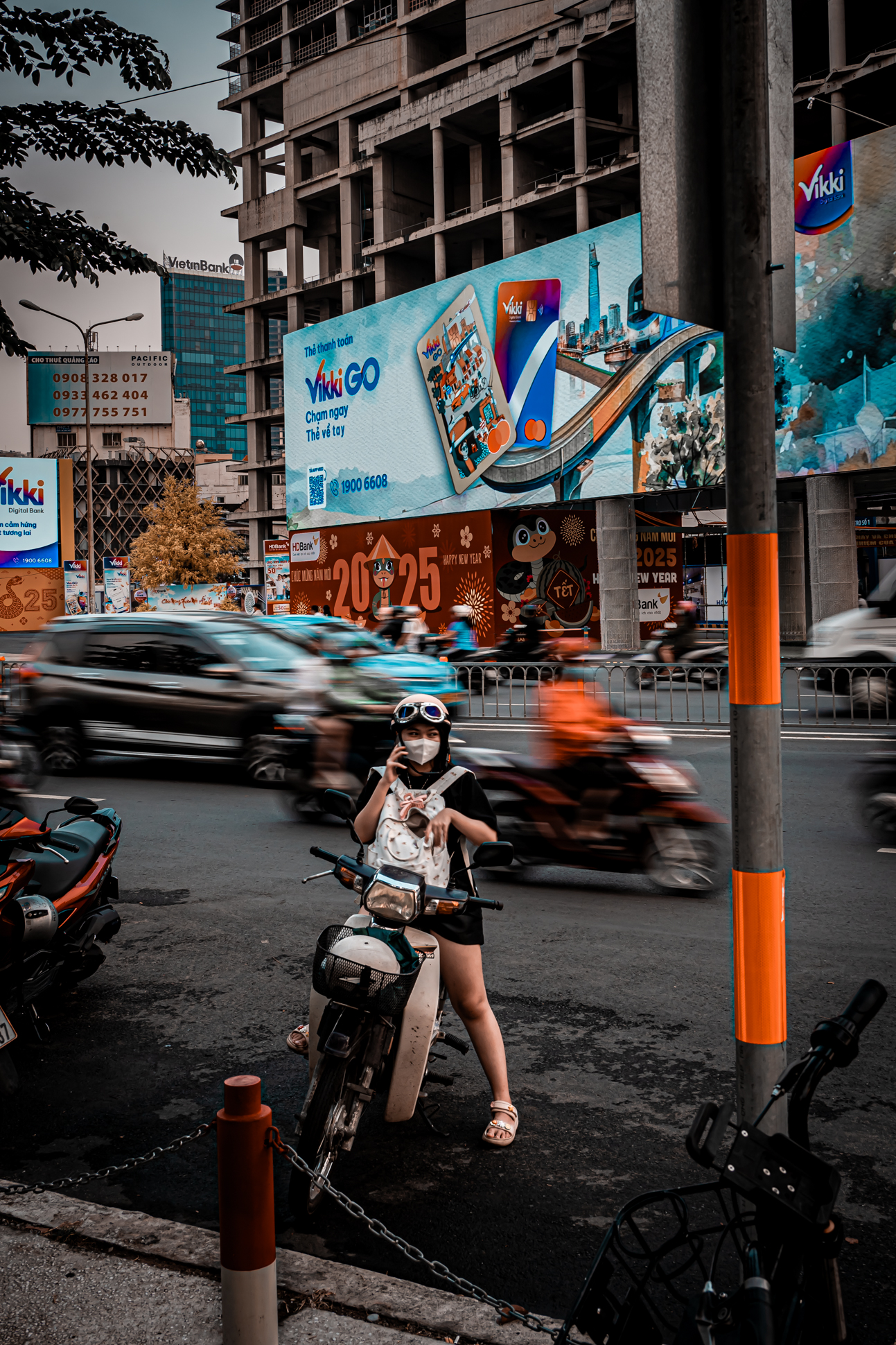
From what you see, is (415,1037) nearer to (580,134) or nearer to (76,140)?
(76,140)

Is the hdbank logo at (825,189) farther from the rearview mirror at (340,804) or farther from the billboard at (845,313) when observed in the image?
the rearview mirror at (340,804)

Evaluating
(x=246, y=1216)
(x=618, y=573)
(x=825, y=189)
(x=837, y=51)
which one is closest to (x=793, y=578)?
(x=618, y=573)

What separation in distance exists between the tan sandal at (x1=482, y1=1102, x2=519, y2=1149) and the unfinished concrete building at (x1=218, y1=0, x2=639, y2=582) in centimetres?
3346

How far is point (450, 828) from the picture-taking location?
4.05m

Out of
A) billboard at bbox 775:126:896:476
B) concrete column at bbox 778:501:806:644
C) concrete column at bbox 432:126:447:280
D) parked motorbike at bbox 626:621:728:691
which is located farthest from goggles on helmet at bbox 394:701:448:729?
concrete column at bbox 432:126:447:280

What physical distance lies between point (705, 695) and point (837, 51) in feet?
86.6

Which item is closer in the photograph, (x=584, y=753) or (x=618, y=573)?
(x=584, y=753)

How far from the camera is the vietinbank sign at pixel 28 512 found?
7106 centimetres

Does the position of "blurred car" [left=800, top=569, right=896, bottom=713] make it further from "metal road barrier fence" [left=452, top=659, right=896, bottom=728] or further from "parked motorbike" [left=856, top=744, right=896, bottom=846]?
"parked motorbike" [left=856, top=744, right=896, bottom=846]

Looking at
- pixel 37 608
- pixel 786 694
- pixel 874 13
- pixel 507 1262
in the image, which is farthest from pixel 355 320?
pixel 507 1262

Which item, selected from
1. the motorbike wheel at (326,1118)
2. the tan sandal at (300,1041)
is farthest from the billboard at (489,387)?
the motorbike wheel at (326,1118)

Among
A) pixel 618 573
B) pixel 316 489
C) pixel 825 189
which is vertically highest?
pixel 825 189

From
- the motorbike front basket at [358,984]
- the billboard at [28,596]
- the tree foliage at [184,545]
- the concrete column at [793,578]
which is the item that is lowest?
the motorbike front basket at [358,984]

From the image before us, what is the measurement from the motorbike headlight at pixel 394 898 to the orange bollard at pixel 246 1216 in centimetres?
89
